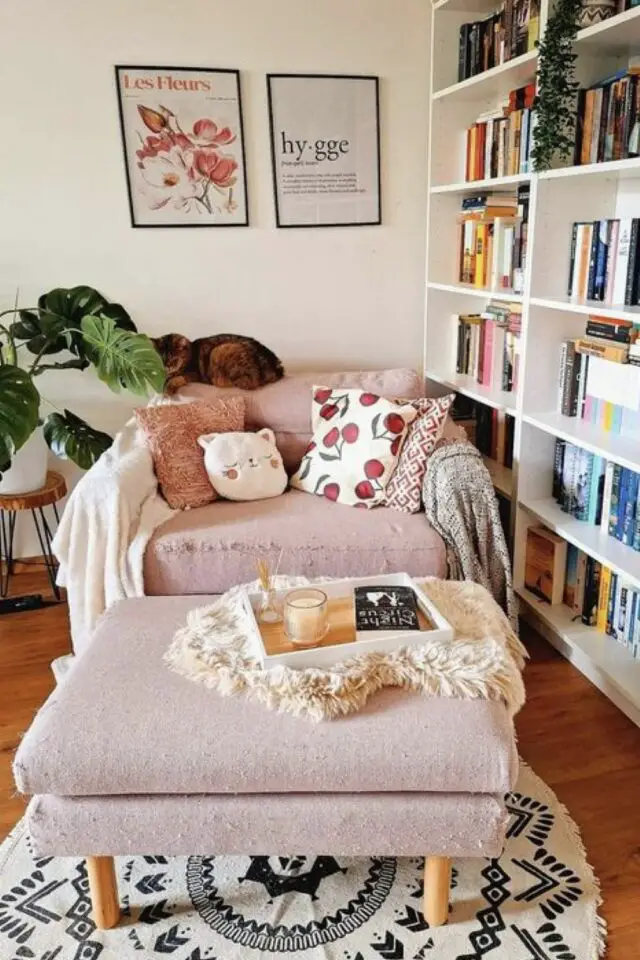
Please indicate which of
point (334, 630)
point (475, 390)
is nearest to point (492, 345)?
point (475, 390)

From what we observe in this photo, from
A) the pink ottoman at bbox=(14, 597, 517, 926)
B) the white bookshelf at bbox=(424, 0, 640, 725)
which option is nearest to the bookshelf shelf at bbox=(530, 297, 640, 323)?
the white bookshelf at bbox=(424, 0, 640, 725)

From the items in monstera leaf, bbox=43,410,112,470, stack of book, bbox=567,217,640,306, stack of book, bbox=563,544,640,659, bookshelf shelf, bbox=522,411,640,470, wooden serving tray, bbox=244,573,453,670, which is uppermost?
stack of book, bbox=567,217,640,306

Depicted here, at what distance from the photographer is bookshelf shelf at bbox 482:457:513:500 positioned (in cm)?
267

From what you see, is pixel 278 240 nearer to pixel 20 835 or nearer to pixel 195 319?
pixel 195 319

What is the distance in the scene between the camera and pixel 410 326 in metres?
3.26

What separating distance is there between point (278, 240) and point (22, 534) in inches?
62.1

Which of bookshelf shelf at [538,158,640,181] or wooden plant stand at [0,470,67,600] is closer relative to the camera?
bookshelf shelf at [538,158,640,181]

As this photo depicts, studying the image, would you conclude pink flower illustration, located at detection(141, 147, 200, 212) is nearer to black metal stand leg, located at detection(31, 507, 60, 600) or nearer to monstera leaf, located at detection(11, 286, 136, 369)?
monstera leaf, located at detection(11, 286, 136, 369)

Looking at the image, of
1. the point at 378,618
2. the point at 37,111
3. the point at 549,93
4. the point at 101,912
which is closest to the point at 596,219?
the point at 549,93

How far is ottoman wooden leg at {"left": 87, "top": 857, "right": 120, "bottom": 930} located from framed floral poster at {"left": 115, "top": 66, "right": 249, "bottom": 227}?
2235mm

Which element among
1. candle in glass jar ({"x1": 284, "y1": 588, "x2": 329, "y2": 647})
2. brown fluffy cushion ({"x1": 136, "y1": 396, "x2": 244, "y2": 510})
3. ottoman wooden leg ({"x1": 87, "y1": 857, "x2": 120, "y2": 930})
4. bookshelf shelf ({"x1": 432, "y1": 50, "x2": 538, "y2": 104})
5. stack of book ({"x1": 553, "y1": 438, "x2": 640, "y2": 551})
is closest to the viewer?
ottoman wooden leg ({"x1": 87, "y1": 857, "x2": 120, "y2": 930})

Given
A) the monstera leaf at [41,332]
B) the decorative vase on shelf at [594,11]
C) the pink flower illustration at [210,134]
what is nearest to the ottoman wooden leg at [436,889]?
the monstera leaf at [41,332]

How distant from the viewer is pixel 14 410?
2240 mm

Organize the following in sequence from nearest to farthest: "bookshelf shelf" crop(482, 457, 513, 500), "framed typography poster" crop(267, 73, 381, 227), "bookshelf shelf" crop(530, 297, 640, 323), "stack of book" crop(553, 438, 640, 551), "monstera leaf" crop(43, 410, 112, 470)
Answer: "bookshelf shelf" crop(530, 297, 640, 323), "stack of book" crop(553, 438, 640, 551), "monstera leaf" crop(43, 410, 112, 470), "bookshelf shelf" crop(482, 457, 513, 500), "framed typography poster" crop(267, 73, 381, 227)
